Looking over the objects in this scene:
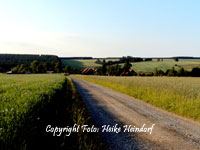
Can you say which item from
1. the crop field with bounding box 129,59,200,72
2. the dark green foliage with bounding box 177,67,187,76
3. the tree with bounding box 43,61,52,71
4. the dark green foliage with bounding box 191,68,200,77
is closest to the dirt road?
the dark green foliage with bounding box 177,67,187,76

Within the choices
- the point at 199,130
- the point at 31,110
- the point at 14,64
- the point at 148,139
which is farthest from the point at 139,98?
the point at 14,64

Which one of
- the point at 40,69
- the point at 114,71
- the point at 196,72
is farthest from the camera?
the point at 40,69

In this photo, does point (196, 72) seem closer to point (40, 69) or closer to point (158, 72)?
point (158, 72)

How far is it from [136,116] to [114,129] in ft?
8.69

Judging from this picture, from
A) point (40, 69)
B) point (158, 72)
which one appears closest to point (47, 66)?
point (40, 69)

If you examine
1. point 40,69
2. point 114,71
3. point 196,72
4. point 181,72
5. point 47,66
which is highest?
point 47,66

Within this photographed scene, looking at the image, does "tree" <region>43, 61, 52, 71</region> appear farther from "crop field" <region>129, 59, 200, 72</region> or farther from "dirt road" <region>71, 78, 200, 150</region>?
"dirt road" <region>71, 78, 200, 150</region>

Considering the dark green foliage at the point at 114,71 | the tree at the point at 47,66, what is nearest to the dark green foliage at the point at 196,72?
the dark green foliage at the point at 114,71

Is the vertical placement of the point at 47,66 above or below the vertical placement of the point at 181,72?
above

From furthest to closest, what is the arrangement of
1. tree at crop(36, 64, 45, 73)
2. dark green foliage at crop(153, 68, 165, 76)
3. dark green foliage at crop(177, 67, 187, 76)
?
tree at crop(36, 64, 45, 73) → dark green foliage at crop(153, 68, 165, 76) → dark green foliage at crop(177, 67, 187, 76)

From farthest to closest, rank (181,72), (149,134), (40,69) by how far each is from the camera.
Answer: (40,69) → (181,72) → (149,134)

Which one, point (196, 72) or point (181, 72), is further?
point (181, 72)

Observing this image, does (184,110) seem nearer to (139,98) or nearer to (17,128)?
(139,98)

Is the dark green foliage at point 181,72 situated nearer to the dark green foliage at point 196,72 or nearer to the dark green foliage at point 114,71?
the dark green foliage at point 196,72
